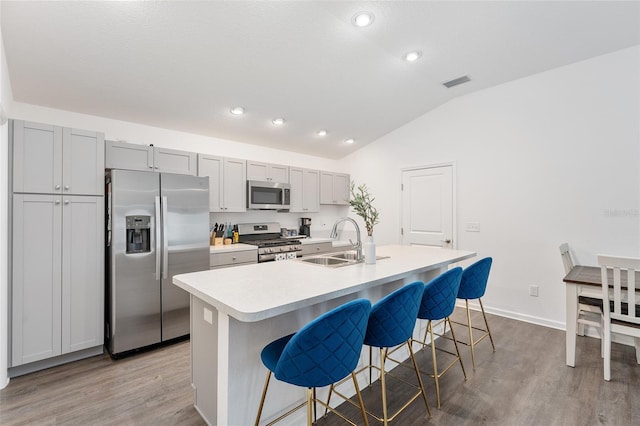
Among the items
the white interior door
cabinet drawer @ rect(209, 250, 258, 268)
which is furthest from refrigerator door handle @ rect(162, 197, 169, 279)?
the white interior door

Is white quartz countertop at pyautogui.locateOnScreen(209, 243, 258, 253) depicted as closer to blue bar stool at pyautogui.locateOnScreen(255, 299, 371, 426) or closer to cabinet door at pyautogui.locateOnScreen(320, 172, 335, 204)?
cabinet door at pyautogui.locateOnScreen(320, 172, 335, 204)

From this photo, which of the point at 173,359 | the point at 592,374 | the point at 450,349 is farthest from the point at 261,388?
the point at 592,374

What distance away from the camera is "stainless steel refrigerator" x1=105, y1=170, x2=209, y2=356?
2.72m

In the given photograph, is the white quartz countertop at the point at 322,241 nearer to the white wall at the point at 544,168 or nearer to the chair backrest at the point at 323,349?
the white wall at the point at 544,168

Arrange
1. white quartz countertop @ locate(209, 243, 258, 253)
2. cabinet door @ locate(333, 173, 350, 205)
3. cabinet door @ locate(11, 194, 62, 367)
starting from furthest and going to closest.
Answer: cabinet door @ locate(333, 173, 350, 205) < white quartz countertop @ locate(209, 243, 258, 253) < cabinet door @ locate(11, 194, 62, 367)

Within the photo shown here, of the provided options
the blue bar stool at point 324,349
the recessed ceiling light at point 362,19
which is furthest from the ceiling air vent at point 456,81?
the blue bar stool at point 324,349

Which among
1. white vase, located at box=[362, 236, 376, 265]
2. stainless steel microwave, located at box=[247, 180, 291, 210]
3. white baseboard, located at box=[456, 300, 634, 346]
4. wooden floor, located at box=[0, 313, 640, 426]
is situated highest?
stainless steel microwave, located at box=[247, 180, 291, 210]

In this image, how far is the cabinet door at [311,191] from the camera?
16.1 feet

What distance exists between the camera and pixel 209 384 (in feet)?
5.78

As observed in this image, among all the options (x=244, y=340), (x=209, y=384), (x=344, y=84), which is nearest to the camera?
(x=244, y=340)

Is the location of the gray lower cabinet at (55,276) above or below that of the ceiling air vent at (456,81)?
below

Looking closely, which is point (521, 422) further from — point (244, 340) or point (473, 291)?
point (244, 340)

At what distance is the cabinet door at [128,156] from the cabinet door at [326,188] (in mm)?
2671

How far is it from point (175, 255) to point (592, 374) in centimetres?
382
